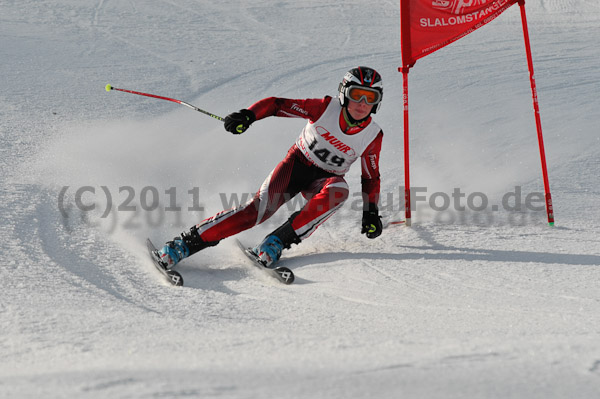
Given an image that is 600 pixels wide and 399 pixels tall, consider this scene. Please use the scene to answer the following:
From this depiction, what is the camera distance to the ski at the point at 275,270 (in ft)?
12.7

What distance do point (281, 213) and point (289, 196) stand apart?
2.98ft

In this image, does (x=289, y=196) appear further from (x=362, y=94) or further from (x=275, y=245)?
(x=362, y=94)

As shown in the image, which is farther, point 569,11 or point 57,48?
point 569,11

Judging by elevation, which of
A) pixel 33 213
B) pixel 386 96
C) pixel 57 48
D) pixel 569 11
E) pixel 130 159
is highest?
pixel 569 11

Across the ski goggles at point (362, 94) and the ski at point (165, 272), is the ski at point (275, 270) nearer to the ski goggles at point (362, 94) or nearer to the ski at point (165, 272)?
the ski at point (165, 272)

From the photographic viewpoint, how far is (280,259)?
443 centimetres

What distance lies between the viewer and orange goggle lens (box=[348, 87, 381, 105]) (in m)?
4.35

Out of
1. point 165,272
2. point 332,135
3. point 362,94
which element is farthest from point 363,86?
point 165,272

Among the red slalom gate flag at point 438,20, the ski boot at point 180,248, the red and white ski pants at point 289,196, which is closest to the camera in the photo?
the ski boot at point 180,248

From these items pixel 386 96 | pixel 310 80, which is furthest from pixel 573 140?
pixel 310 80

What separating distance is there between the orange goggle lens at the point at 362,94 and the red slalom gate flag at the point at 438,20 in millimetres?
727

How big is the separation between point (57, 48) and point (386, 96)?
15.2ft

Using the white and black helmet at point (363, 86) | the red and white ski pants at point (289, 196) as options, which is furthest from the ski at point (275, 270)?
the white and black helmet at point (363, 86)

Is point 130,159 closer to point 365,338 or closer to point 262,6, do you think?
point 365,338
